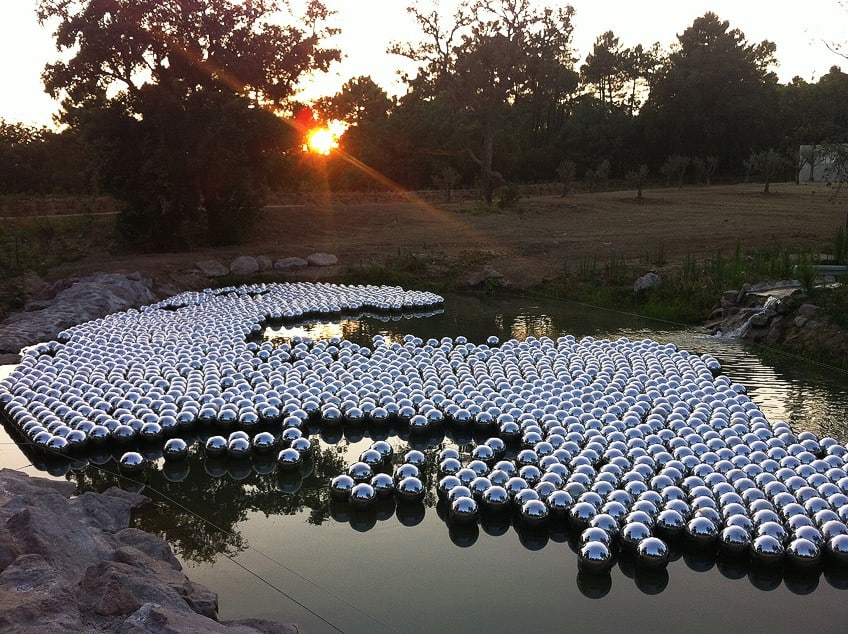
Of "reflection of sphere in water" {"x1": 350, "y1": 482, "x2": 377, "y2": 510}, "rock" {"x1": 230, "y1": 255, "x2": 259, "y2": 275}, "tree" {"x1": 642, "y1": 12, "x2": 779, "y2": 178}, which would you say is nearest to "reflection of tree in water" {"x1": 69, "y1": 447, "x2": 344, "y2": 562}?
"reflection of sphere in water" {"x1": 350, "y1": 482, "x2": 377, "y2": 510}

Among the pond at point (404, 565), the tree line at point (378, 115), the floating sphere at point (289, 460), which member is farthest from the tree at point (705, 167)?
the floating sphere at point (289, 460)

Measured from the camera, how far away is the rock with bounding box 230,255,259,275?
62.5ft

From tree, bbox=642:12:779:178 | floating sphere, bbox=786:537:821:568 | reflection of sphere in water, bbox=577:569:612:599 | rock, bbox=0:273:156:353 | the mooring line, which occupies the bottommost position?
reflection of sphere in water, bbox=577:569:612:599

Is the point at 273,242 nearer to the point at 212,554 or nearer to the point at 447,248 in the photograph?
the point at 447,248

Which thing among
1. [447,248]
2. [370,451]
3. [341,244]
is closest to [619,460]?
[370,451]

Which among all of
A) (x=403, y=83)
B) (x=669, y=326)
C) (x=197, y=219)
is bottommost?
(x=669, y=326)

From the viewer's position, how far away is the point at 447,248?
843 inches

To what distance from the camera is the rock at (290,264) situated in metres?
19.5

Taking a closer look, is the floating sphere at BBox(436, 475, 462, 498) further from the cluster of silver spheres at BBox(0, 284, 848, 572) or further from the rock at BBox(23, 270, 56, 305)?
the rock at BBox(23, 270, 56, 305)

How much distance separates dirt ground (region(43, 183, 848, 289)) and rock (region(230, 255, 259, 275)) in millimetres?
970

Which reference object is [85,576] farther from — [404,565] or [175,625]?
[404,565]

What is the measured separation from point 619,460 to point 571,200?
25826 mm

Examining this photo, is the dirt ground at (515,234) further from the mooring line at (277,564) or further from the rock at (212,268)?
the mooring line at (277,564)

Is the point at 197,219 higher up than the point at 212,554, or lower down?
higher up
